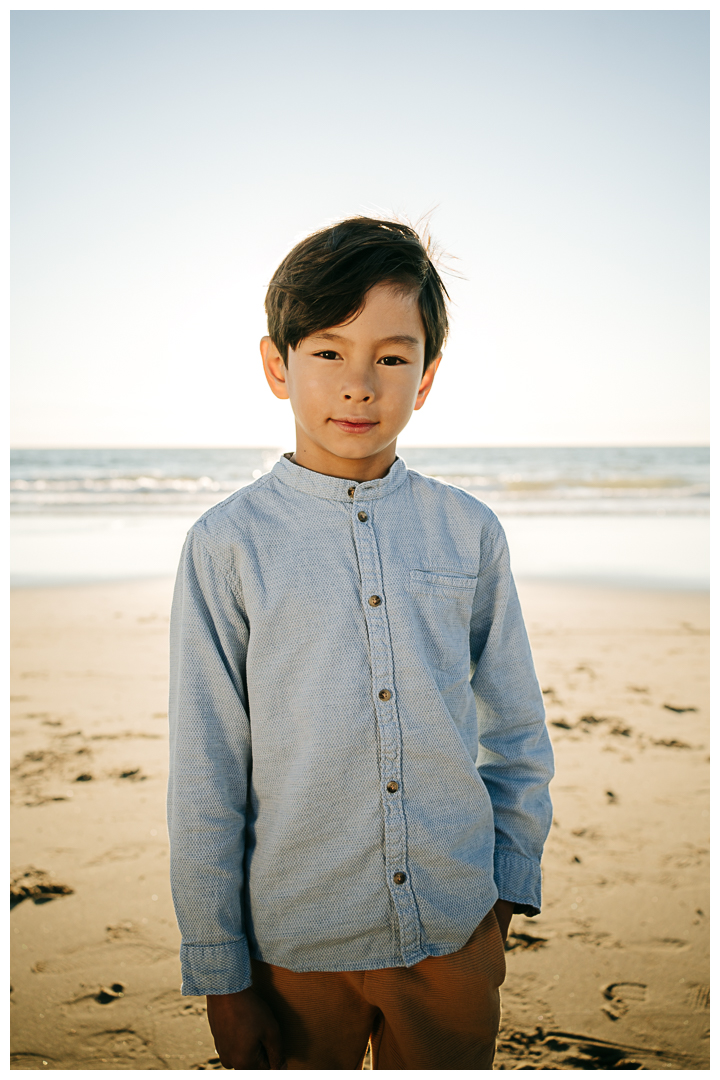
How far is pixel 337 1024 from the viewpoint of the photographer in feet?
4.67

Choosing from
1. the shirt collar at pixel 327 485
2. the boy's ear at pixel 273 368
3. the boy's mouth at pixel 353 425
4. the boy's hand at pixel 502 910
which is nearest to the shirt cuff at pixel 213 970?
the boy's hand at pixel 502 910

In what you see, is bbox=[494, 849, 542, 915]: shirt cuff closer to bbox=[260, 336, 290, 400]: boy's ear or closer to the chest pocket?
the chest pocket

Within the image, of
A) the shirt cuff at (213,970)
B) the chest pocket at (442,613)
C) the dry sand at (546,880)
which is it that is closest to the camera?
the shirt cuff at (213,970)

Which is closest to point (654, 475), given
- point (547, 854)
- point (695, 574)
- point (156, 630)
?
point (695, 574)

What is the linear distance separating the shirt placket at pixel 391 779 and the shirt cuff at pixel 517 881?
252mm

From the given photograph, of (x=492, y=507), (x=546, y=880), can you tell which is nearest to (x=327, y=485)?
(x=546, y=880)

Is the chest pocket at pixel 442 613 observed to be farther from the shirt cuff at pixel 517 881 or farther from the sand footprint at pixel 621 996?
the sand footprint at pixel 621 996

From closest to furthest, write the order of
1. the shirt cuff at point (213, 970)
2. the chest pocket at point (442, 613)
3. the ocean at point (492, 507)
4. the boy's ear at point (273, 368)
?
the shirt cuff at point (213, 970) → the chest pocket at point (442, 613) → the boy's ear at point (273, 368) → the ocean at point (492, 507)

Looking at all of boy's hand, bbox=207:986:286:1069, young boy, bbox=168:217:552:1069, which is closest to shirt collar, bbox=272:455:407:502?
young boy, bbox=168:217:552:1069

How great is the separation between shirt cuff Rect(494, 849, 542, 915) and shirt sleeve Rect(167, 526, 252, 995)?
541 mm

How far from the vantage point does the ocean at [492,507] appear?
8453 millimetres

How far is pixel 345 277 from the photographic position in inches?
55.7

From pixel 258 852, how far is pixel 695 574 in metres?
7.80
